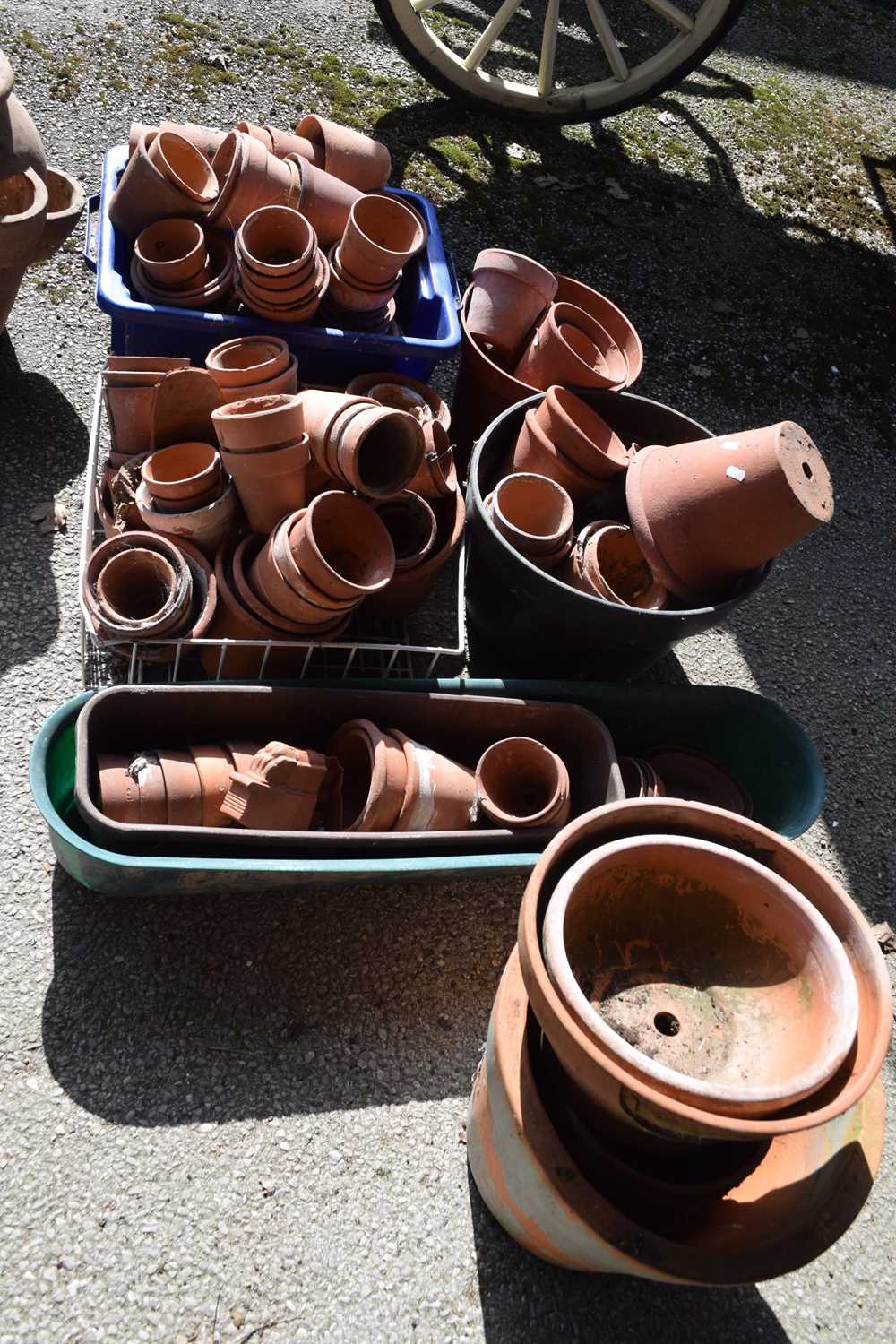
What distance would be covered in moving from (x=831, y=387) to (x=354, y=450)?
3069mm

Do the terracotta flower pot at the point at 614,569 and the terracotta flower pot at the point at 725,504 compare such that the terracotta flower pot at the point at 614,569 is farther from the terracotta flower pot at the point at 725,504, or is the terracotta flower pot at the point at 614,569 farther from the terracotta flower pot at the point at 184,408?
the terracotta flower pot at the point at 184,408

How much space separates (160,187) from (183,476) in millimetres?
904

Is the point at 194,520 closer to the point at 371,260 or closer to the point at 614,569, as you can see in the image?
the point at 371,260

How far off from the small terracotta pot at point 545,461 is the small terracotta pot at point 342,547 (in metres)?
0.61

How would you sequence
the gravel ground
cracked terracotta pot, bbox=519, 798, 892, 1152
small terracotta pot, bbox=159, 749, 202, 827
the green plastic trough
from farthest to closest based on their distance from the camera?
Result: small terracotta pot, bbox=159, 749, 202, 827 → the green plastic trough → the gravel ground → cracked terracotta pot, bbox=519, 798, 892, 1152

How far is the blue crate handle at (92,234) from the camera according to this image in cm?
292

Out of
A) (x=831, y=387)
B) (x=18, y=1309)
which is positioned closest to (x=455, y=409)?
(x=831, y=387)

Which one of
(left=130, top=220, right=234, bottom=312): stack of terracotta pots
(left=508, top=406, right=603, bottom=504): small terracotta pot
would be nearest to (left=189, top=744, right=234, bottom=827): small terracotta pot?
(left=508, top=406, right=603, bottom=504): small terracotta pot

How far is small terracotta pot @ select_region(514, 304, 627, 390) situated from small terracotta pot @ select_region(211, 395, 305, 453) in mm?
1053

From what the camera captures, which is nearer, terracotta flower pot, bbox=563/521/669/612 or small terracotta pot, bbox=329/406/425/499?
small terracotta pot, bbox=329/406/425/499

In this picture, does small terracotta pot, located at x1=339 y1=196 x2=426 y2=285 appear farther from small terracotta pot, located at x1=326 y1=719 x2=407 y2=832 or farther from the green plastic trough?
small terracotta pot, located at x1=326 y1=719 x2=407 y2=832

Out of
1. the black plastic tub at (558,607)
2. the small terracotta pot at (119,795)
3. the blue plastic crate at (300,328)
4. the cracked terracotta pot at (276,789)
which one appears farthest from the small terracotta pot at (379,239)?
the small terracotta pot at (119,795)

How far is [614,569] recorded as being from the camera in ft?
9.09

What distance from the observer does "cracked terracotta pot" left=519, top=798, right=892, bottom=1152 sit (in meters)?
1.47
